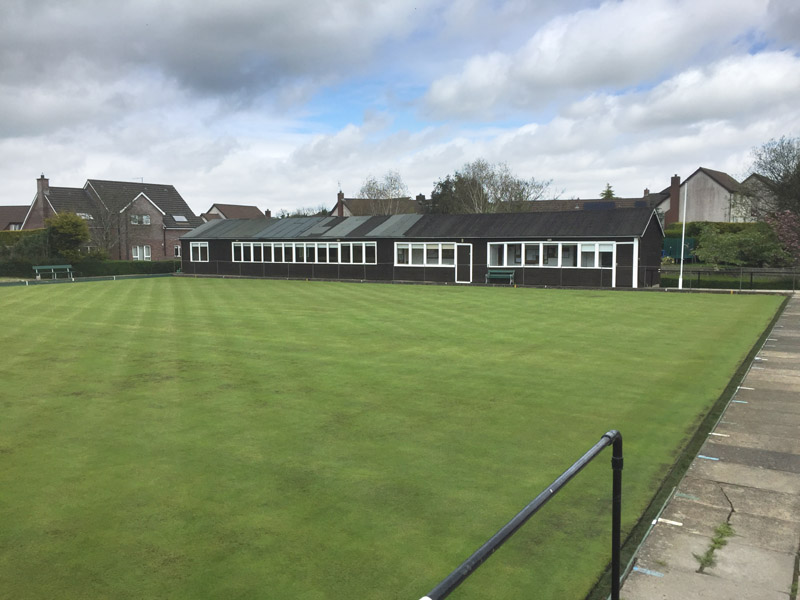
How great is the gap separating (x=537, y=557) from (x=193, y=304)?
1932cm

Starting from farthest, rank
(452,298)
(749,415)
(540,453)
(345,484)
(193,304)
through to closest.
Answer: (452,298) → (193,304) → (749,415) → (540,453) → (345,484)

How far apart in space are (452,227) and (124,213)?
3496 cm

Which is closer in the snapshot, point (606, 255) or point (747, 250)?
point (606, 255)

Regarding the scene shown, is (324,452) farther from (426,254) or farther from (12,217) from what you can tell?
(12,217)

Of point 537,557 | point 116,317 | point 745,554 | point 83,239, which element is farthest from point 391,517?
point 83,239

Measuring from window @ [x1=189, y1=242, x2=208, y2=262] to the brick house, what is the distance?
38.7ft

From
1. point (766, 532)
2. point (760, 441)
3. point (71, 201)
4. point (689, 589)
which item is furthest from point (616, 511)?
point (71, 201)

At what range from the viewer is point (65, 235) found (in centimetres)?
4194

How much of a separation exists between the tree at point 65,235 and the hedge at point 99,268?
1.49m

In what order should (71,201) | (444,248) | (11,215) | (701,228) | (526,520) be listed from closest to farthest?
1. (526,520)
2. (444,248)
3. (701,228)
4. (71,201)
5. (11,215)

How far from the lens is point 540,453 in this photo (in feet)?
20.4

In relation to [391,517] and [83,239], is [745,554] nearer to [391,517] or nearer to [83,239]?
[391,517]

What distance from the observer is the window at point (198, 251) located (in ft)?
149

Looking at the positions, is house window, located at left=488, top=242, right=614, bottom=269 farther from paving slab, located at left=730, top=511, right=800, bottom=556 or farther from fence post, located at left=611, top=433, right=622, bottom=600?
fence post, located at left=611, top=433, right=622, bottom=600
